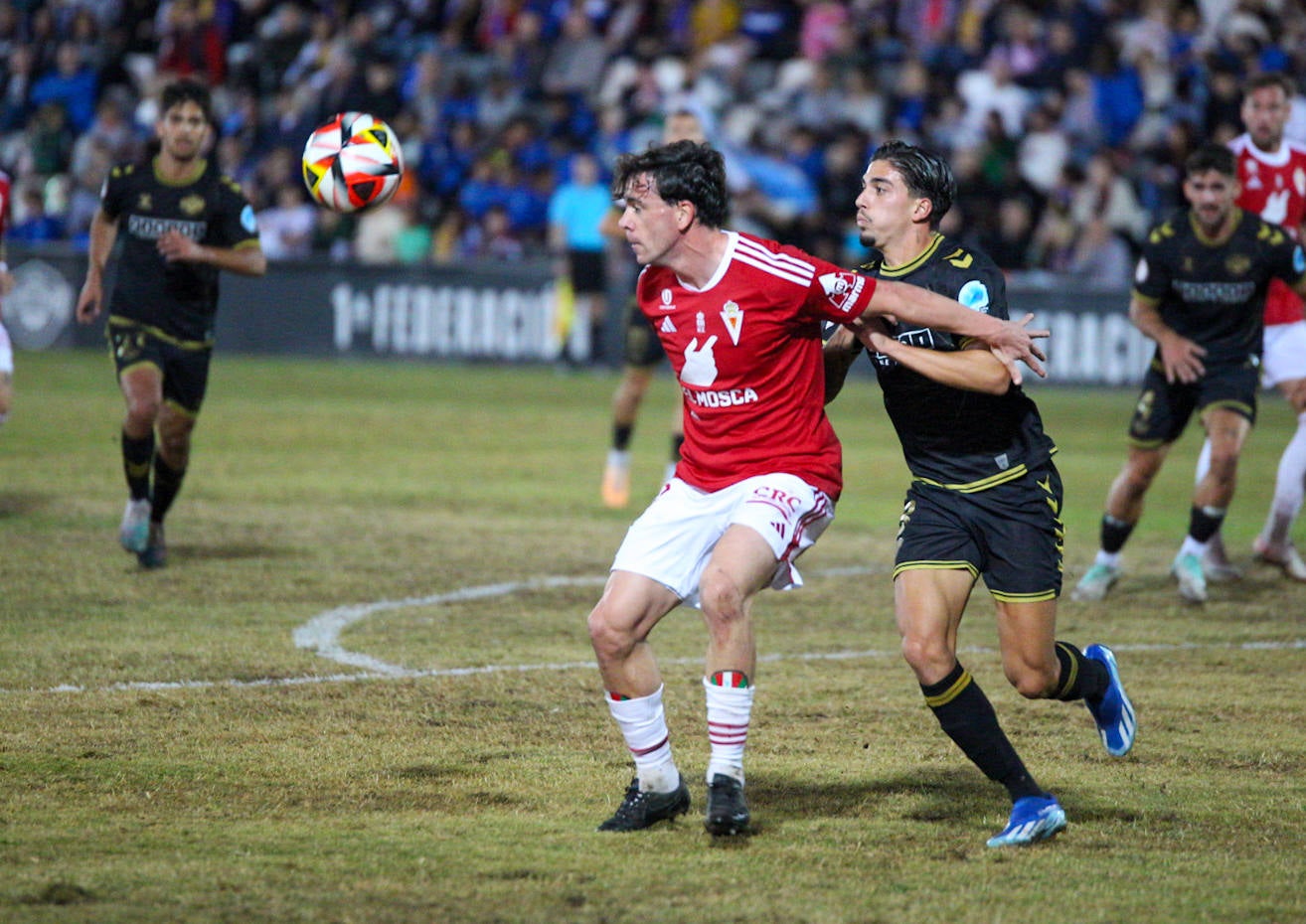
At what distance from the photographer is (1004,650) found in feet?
17.6

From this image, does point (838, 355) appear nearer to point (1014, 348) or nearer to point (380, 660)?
point (1014, 348)

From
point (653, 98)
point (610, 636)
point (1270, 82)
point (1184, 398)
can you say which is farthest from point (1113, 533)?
point (653, 98)

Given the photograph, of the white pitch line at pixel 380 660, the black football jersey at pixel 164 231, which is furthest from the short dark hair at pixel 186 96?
the white pitch line at pixel 380 660

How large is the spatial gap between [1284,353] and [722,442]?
596 cm

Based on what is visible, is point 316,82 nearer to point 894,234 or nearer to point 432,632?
point 432,632

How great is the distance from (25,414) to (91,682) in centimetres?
1147

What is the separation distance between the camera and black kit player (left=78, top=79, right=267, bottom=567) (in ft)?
32.0

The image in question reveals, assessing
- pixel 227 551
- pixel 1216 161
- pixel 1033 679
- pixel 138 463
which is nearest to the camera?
pixel 1033 679

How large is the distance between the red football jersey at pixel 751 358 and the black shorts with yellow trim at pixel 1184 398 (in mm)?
4417

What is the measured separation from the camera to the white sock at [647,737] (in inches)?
203

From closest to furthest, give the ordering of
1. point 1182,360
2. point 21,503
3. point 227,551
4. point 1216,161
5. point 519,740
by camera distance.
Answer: point 519,740
point 1216,161
point 1182,360
point 227,551
point 21,503

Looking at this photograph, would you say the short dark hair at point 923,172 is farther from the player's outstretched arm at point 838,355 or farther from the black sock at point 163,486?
the black sock at point 163,486

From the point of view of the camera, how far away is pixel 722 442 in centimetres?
546

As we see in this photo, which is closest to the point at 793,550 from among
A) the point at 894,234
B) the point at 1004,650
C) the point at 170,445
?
the point at 1004,650
